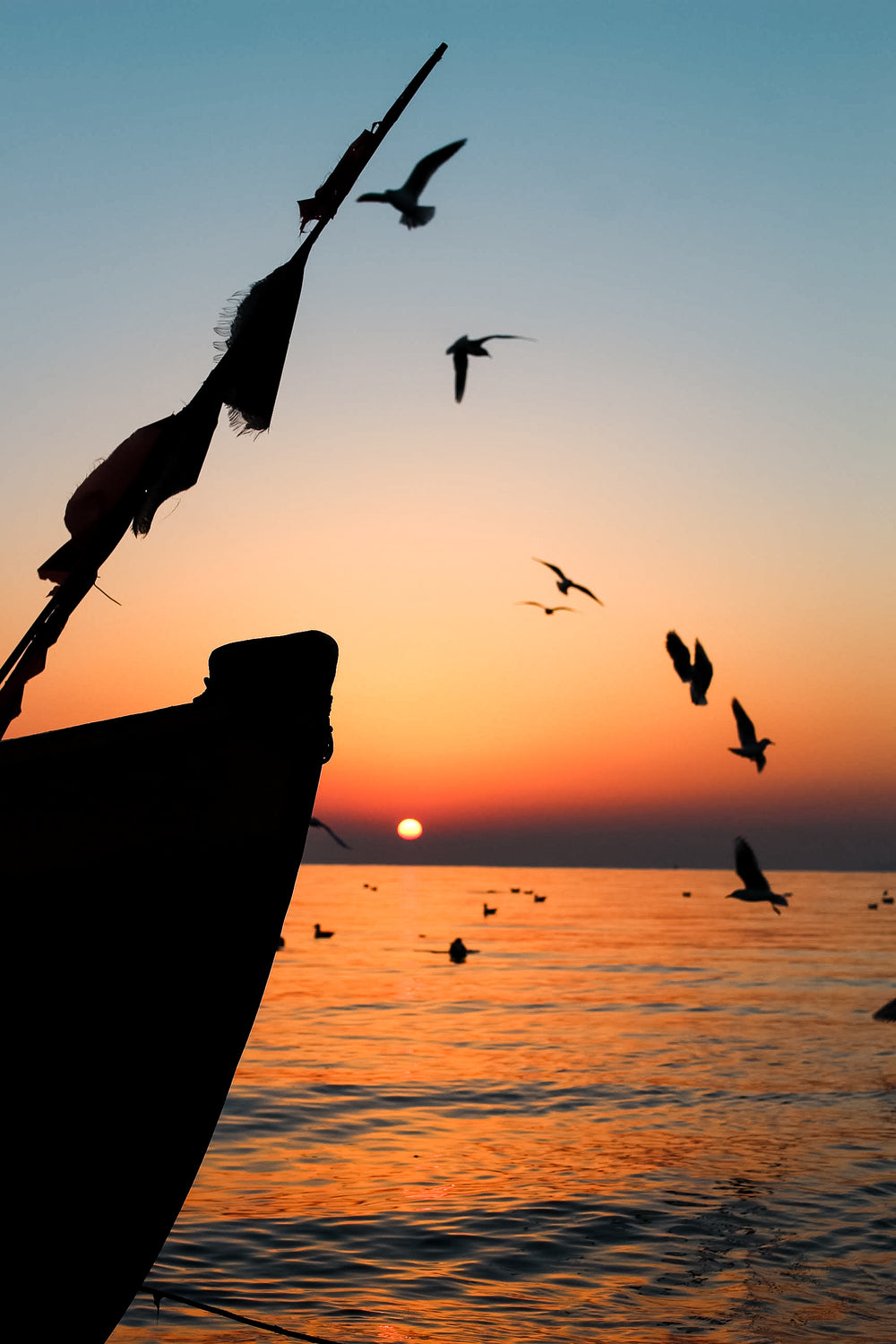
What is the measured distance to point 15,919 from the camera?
4195 mm

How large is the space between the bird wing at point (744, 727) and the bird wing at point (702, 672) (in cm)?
48

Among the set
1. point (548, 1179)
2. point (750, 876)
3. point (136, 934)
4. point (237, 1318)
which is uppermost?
point (750, 876)

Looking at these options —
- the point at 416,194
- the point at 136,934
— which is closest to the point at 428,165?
the point at 416,194

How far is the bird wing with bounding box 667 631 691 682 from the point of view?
1491 cm

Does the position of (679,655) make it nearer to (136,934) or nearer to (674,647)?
(674,647)

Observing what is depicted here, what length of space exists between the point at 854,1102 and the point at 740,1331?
11.2 meters

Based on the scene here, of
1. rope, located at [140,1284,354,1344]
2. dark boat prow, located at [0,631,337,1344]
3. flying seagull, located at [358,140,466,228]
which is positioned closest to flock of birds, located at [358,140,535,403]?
flying seagull, located at [358,140,466,228]

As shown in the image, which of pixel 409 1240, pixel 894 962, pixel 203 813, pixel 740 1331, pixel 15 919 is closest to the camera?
pixel 15 919

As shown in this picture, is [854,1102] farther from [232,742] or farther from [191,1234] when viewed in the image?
[232,742]

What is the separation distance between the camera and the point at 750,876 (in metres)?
15.7

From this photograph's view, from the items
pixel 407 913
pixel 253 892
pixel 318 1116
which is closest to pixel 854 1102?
pixel 318 1116

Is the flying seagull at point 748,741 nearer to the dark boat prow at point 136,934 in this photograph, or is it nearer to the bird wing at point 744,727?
the bird wing at point 744,727

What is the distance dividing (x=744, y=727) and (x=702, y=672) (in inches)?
40.8

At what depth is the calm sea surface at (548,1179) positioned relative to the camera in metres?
9.03
